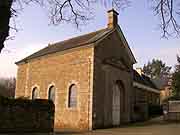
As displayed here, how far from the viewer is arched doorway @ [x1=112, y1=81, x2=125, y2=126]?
27517 millimetres

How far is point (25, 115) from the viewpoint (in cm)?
1958

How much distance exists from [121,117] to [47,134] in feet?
35.6

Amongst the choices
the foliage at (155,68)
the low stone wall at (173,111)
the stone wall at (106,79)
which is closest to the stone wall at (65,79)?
the stone wall at (106,79)

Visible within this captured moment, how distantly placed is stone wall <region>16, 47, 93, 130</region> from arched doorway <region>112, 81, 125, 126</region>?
12.5ft

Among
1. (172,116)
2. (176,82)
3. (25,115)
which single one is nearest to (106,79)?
(25,115)

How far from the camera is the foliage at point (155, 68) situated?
95500mm

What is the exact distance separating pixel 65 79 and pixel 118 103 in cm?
562

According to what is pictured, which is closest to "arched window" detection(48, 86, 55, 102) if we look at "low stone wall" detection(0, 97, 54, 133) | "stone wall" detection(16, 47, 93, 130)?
"stone wall" detection(16, 47, 93, 130)

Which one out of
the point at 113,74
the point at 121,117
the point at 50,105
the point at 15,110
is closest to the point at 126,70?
the point at 113,74

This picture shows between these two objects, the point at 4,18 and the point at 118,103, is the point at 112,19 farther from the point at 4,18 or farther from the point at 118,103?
the point at 4,18

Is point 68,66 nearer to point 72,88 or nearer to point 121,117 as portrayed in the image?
point 72,88

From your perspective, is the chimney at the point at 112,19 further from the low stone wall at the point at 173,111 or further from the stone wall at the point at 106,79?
the low stone wall at the point at 173,111

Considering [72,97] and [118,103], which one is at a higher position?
[72,97]

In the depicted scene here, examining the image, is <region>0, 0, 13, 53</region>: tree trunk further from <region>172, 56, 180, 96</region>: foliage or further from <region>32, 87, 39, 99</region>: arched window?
<region>172, 56, 180, 96</region>: foliage
